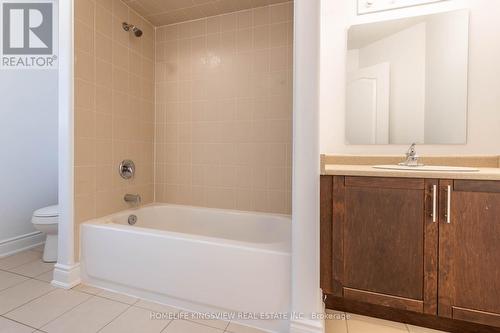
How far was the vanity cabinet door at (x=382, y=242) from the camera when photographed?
1.13 meters

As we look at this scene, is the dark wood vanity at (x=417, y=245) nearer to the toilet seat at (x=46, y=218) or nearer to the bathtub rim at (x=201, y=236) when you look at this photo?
the bathtub rim at (x=201, y=236)

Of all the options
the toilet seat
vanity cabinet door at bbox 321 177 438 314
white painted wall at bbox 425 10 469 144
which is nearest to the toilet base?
the toilet seat

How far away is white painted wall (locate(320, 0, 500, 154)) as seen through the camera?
1.52 m

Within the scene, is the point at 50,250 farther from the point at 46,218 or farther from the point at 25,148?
the point at 25,148

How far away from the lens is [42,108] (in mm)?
2371

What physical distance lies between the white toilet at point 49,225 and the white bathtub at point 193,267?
1.56ft

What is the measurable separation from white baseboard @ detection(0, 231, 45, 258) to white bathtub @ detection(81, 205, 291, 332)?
1022mm

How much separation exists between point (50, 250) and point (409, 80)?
2.98 m

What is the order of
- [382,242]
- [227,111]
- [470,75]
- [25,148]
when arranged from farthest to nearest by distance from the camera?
[25,148], [227,111], [470,75], [382,242]

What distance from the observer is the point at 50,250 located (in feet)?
6.68

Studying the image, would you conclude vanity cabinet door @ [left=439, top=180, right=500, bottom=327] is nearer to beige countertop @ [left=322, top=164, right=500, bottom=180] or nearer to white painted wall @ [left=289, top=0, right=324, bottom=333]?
beige countertop @ [left=322, top=164, right=500, bottom=180]

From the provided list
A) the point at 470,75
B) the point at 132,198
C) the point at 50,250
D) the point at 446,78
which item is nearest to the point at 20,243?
the point at 50,250

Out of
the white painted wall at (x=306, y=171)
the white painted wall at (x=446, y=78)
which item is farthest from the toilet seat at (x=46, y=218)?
the white painted wall at (x=446, y=78)

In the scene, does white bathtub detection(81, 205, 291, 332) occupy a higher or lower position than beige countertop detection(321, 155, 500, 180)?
lower
